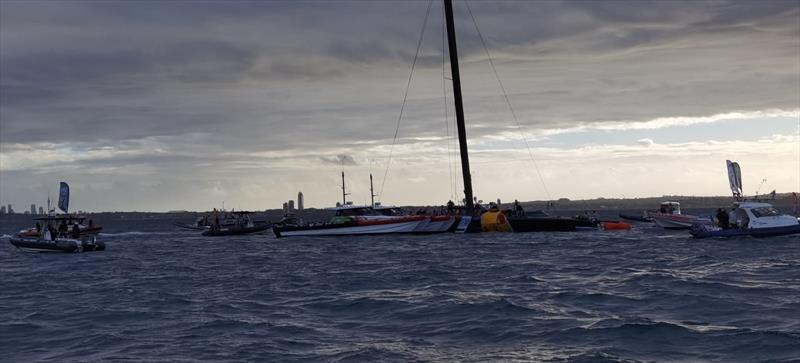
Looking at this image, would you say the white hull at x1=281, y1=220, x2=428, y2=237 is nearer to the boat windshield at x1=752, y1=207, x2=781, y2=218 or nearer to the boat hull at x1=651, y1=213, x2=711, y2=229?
the boat hull at x1=651, y1=213, x2=711, y2=229

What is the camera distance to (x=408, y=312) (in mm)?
24234

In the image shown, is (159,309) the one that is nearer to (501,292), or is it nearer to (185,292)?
(185,292)

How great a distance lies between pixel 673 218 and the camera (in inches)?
3167

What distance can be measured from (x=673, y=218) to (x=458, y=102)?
77.9ft

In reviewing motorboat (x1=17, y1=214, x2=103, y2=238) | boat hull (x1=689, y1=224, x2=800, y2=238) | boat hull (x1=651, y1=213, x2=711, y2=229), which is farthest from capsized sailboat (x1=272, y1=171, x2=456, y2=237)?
boat hull (x1=689, y1=224, x2=800, y2=238)

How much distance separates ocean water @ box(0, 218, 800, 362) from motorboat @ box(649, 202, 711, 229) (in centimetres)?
3266

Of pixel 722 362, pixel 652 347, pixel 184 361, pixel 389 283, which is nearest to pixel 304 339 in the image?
pixel 184 361

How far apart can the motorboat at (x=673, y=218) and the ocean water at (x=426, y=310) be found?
107ft

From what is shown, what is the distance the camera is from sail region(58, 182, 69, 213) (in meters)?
76.0

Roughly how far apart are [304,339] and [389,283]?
12.6 m

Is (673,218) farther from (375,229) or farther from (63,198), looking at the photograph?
(63,198)

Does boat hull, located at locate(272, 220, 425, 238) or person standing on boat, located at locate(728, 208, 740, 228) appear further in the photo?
boat hull, located at locate(272, 220, 425, 238)

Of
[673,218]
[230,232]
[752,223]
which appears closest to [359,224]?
[230,232]

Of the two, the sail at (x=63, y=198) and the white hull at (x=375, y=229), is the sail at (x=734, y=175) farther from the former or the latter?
the sail at (x=63, y=198)
